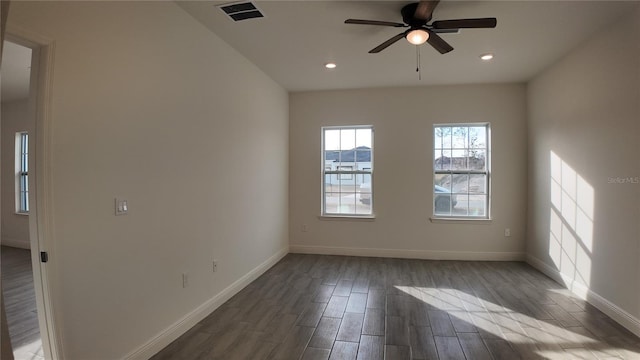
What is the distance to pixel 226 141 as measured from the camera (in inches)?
137

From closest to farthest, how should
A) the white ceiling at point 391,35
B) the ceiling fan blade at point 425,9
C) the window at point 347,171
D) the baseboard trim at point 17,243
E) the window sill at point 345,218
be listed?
the ceiling fan blade at point 425,9 → the white ceiling at point 391,35 → the window sill at point 345,218 → the window at point 347,171 → the baseboard trim at point 17,243

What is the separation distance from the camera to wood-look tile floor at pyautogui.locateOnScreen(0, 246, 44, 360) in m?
2.51

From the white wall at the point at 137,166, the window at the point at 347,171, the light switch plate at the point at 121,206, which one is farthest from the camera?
the window at the point at 347,171

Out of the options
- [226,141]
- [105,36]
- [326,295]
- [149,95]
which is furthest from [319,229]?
[105,36]

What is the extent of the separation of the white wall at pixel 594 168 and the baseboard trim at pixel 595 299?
1 centimetres

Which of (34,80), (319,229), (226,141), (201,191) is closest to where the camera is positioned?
(34,80)

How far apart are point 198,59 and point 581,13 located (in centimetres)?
339

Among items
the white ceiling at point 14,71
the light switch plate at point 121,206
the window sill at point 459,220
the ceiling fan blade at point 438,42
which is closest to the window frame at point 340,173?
the window sill at point 459,220

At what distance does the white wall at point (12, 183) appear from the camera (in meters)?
5.61

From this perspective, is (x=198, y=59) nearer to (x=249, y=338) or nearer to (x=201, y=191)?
(x=201, y=191)

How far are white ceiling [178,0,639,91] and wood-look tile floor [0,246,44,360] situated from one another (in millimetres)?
2935

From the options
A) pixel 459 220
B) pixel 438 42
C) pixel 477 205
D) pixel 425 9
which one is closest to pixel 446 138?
pixel 477 205

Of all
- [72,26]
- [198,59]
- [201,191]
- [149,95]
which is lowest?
[201,191]

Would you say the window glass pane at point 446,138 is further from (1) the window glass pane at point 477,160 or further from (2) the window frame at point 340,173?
(2) the window frame at point 340,173
